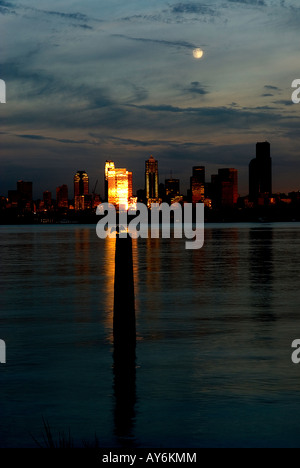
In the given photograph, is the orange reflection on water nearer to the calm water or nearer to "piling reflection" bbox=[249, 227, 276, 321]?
the calm water

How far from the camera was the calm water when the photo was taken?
504 inches

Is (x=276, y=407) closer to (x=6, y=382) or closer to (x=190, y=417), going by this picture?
(x=190, y=417)

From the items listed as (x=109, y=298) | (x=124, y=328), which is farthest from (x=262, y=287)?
(x=124, y=328)

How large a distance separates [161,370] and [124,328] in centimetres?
249

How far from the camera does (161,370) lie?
1761cm

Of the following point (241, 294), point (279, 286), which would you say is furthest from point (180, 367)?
point (279, 286)

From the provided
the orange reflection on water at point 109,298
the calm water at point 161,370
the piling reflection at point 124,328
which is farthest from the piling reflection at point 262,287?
the piling reflection at point 124,328

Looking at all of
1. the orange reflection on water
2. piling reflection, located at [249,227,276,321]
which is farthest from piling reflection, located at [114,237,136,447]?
piling reflection, located at [249,227,276,321]

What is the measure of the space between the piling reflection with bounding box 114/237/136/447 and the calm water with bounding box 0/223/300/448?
0.37ft

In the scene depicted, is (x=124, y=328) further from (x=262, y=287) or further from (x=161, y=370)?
(x=262, y=287)

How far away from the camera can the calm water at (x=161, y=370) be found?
12.8m

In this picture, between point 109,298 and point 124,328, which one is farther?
point 109,298

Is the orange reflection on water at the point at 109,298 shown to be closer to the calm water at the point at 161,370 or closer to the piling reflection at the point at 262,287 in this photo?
the calm water at the point at 161,370

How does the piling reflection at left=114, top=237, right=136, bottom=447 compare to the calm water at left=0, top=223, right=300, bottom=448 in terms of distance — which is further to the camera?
the piling reflection at left=114, top=237, right=136, bottom=447
